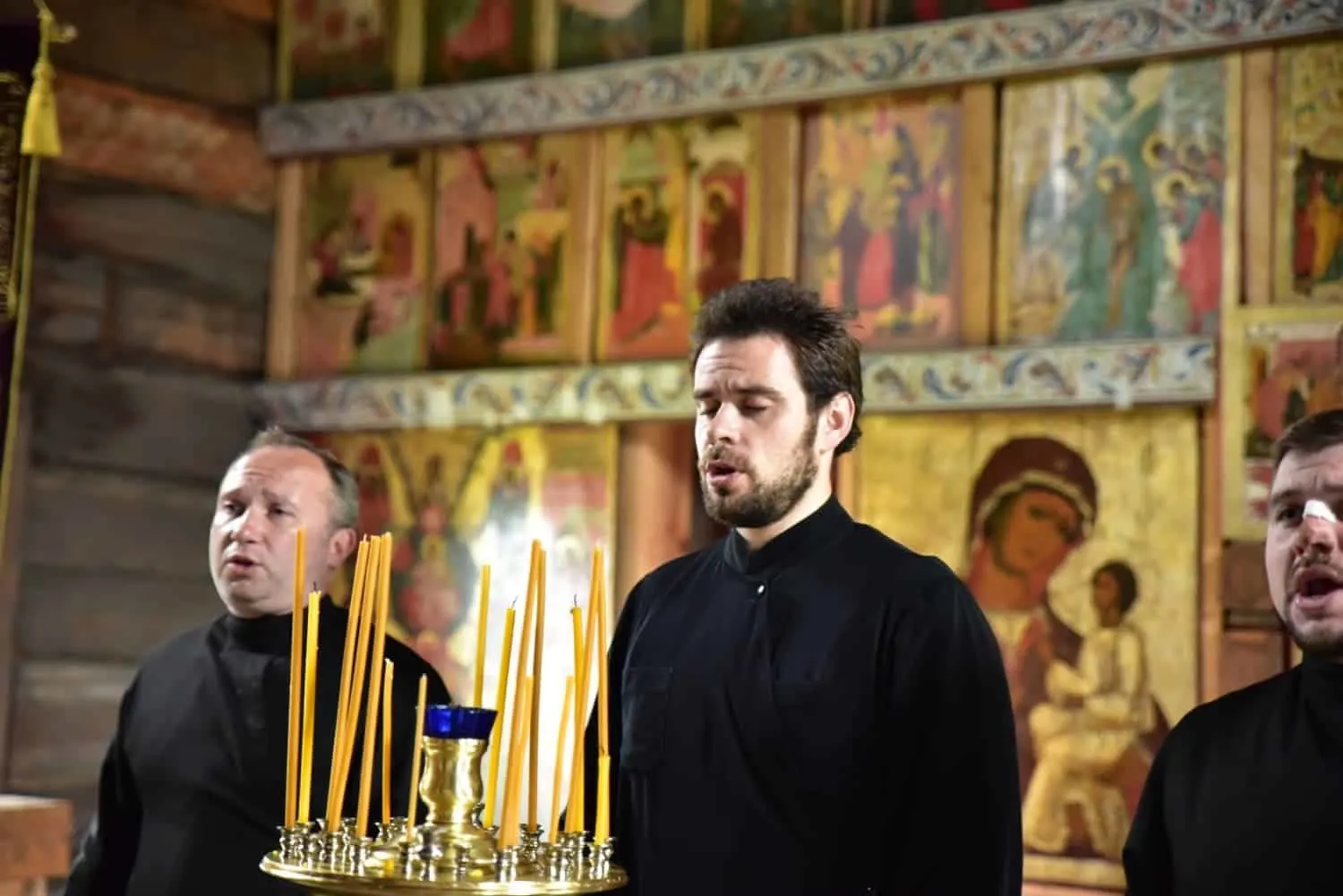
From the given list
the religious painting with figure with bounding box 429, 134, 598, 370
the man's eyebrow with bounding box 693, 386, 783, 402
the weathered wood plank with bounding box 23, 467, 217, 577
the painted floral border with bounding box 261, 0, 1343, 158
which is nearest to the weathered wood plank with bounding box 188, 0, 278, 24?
the painted floral border with bounding box 261, 0, 1343, 158

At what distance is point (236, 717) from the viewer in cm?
394

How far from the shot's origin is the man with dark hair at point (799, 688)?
2855 millimetres

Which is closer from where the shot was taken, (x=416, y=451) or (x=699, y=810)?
(x=699, y=810)

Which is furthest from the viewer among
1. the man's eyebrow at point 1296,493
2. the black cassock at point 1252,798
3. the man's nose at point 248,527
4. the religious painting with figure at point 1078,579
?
the religious painting with figure at point 1078,579

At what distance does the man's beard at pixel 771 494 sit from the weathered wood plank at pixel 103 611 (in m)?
4.91

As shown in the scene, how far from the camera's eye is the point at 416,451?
7.88 metres

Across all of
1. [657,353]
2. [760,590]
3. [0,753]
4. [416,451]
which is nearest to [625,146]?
[657,353]

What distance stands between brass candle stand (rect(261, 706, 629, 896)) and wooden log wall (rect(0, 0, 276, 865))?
5.33 m

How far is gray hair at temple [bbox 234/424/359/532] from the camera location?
413 centimetres

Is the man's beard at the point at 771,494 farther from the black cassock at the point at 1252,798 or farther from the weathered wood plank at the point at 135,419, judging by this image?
the weathered wood plank at the point at 135,419

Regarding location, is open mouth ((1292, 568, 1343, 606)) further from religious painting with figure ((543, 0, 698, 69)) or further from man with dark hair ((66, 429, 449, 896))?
religious painting with figure ((543, 0, 698, 69))

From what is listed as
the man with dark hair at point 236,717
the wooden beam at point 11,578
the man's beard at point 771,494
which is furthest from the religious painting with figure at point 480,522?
the man's beard at point 771,494

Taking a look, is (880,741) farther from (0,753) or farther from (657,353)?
(0,753)

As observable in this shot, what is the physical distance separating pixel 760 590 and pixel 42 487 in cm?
496
